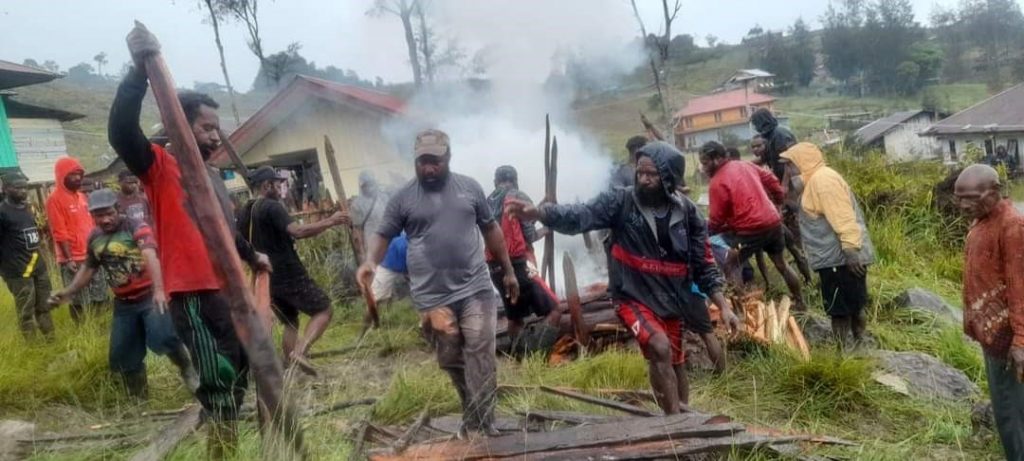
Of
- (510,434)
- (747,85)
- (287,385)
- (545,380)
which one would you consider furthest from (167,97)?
(747,85)

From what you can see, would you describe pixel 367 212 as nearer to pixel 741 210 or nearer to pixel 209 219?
pixel 741 210

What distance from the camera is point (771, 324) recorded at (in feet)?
20.8

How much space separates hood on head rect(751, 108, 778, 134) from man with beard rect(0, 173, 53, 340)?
7.04 metres

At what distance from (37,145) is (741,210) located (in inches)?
824

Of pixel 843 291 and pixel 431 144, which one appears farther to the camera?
pixel 843 291

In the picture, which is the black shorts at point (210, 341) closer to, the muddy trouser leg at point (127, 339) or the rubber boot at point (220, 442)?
the rubber boot at point (220, 442)

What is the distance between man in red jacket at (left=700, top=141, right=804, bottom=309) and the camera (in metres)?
6.84

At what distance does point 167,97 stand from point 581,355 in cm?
425

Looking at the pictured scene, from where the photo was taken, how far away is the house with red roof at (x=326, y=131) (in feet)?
44.8

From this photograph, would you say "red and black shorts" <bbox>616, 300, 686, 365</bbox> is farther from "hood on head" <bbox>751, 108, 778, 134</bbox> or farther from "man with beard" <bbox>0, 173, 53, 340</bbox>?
"man with beard" <bbox>0, 173, 53, 340</bbox>

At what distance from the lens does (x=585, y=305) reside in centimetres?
709

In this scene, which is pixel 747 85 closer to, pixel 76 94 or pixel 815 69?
pixel 815 69

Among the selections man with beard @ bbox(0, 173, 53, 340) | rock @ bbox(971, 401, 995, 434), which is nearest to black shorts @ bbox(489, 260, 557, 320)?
rock @ bbox(971, 401, 995, 434)

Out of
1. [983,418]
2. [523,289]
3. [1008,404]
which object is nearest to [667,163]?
[1008,404]
